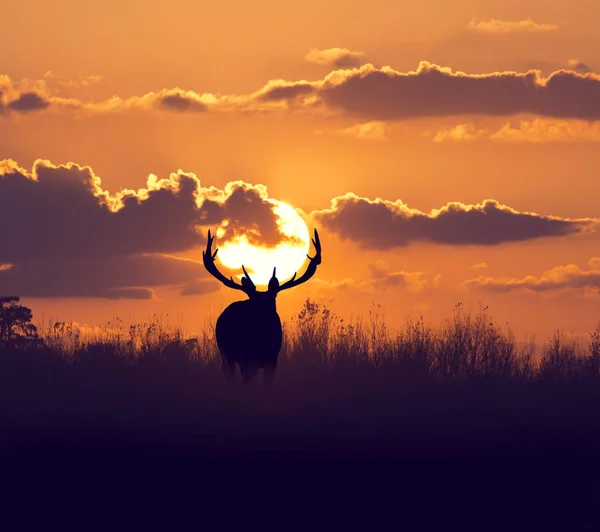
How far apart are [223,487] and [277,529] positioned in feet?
4.80

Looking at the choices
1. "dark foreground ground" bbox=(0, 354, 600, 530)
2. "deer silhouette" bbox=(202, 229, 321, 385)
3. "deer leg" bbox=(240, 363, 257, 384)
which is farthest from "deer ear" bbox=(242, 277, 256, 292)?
"dark foreground ground" bbox=(0, 354, 600, 530)

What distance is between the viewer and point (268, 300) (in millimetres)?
17375

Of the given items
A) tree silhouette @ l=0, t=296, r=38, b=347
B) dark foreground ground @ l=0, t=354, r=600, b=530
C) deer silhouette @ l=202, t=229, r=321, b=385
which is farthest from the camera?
tree silhouette @ l=0, t=296, r=38, b=347

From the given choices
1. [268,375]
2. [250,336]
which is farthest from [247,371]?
[250,336]

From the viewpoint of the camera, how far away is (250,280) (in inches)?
681

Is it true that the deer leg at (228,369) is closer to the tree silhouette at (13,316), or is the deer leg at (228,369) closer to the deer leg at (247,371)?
the deer leg at (247,371)

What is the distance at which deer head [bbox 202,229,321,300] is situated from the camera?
1736 cm

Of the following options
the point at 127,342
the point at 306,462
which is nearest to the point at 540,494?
the point at 306,462

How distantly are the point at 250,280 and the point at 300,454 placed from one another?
4.03 meters

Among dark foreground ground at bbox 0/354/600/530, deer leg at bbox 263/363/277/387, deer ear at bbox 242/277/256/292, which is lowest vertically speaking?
dark foreground ground at bbox 0/354/600/530

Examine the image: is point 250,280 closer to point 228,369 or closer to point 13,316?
point 228,369

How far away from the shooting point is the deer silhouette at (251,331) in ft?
56.4

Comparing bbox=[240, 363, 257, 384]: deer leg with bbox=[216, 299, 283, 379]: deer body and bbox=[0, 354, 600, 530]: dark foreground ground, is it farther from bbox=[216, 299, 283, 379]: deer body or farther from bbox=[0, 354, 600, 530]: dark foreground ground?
bbox=[0, 354, 600, 530]: dark foreground ground

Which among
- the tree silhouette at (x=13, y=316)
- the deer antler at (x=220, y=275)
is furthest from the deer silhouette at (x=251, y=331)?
the tree silhouette at (x=13, y=316)
